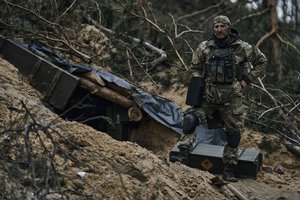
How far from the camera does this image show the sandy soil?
5.02 metres

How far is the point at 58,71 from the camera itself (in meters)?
8.34

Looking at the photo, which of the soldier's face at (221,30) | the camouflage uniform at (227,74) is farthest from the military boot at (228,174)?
the soldier's face at (221,30)

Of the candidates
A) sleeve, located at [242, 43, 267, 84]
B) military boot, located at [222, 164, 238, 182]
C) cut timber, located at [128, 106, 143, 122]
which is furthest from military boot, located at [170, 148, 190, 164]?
cut timber, located at [128, 106, 143, 122]

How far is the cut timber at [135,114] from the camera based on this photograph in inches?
338

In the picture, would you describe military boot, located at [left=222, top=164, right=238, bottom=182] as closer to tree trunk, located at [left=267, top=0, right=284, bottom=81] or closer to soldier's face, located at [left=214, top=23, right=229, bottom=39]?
soldier's face, located at [left=214, top=23, right=229, bottom=39]

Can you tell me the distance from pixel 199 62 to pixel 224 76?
351 mm

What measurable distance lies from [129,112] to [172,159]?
1711 millimetres

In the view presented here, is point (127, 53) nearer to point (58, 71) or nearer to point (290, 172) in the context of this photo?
point (58, 71)

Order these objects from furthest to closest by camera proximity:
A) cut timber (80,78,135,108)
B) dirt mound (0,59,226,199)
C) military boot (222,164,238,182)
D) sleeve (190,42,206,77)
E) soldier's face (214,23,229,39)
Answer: cut timber (80,78,135,108) < military boot (222,164,238,182) < sleeve (190,42,206,77) < soldier's face (214,23,229,39) < dirt mound (0,59,226,199)

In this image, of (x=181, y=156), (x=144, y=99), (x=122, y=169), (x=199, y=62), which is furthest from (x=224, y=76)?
(x=144, y=99)

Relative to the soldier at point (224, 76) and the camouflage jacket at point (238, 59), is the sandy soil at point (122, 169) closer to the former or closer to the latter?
the soldier at point (224, 76)

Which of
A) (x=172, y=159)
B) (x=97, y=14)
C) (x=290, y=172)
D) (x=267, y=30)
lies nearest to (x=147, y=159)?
(x=172, y=159)

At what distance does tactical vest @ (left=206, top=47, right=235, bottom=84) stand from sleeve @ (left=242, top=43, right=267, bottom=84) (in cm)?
17

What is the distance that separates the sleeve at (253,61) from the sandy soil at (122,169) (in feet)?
3.76
